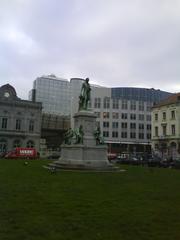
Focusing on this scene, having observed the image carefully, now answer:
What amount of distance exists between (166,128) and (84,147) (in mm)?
53065

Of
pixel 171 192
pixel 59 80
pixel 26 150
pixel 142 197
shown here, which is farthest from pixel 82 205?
pixel 59 80

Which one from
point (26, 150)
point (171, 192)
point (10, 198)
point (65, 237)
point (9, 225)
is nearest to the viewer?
point (65, 237)

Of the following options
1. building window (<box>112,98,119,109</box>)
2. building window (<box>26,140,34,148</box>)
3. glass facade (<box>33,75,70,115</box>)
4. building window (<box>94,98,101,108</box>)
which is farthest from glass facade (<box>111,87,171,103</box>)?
glass facade (<box>33,75,70,115</box>)

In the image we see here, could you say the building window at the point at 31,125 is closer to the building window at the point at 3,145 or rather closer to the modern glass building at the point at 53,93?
the building window at the point at 3,145

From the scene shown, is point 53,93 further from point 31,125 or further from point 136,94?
point 31,125

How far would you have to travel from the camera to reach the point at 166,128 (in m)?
77.9

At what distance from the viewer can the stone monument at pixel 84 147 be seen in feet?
92.2

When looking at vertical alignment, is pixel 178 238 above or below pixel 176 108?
below

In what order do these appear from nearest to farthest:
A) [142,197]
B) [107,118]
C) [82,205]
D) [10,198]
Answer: [82,205], [10,198], [142,197], [107,118]

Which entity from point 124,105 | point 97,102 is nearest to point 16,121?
point 97,102

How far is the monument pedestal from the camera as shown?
1104 inches

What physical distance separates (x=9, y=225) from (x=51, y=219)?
4.15 feet

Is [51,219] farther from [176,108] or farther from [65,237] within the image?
[176,108]

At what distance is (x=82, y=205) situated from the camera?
11422 mm
